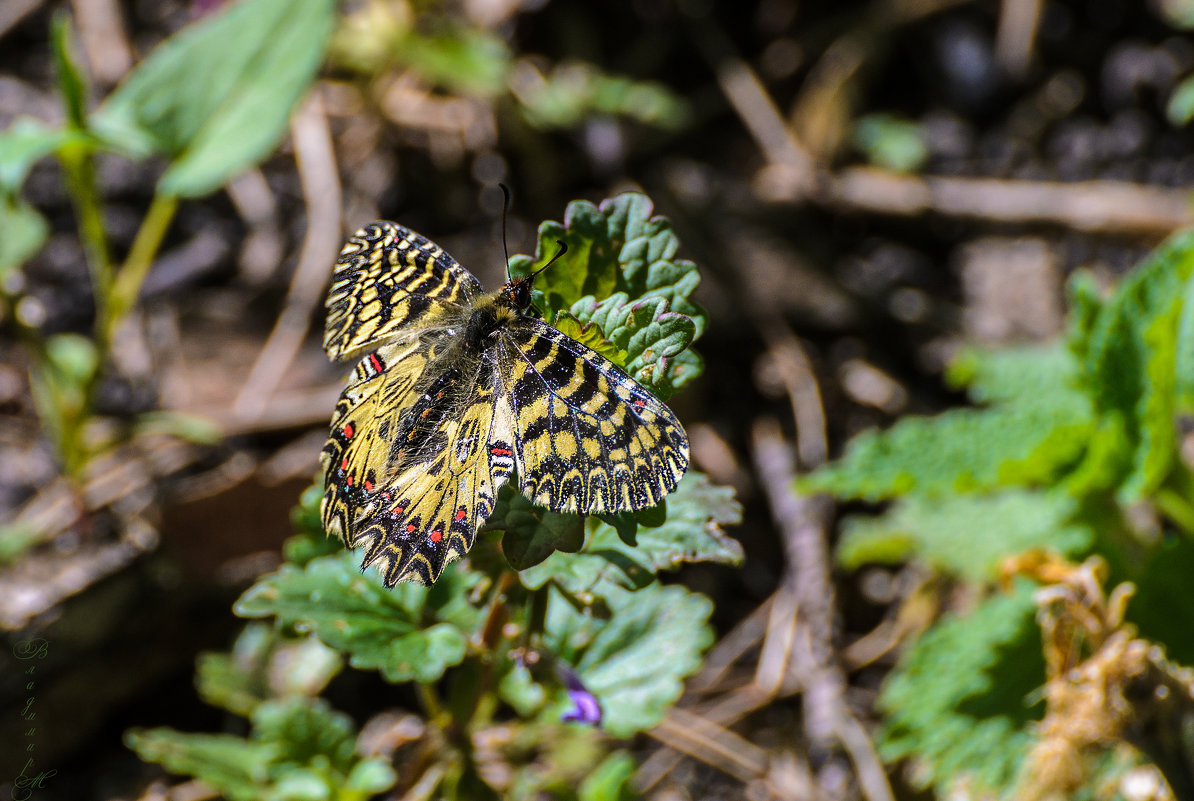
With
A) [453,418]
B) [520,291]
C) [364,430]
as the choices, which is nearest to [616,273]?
[520,291]

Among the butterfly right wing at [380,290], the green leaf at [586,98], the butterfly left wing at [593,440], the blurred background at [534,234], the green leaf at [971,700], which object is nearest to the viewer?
the butterfly left wing at [593,440]

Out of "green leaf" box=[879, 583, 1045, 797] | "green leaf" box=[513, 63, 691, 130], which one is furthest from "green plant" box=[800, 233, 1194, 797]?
"green leaf" box=[513, 63, 691, 130]

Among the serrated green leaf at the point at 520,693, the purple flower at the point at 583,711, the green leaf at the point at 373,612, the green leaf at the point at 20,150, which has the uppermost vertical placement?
the green leaf at the point at 20,150

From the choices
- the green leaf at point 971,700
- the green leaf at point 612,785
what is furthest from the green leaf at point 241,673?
the green leaf at point 971,700

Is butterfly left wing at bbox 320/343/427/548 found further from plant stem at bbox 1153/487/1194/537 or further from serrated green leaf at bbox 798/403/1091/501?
plant stem at bbox 1153/487/1194/537

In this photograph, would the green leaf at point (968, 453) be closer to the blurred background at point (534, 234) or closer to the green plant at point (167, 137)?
the blurred background at point (534, 234)
